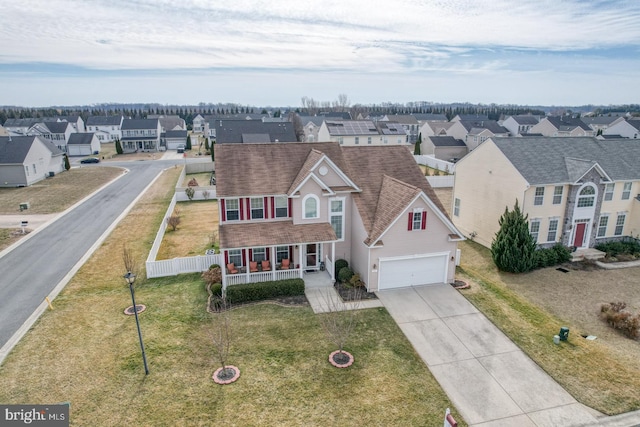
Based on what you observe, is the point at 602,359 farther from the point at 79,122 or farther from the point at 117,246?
the point at 79,122

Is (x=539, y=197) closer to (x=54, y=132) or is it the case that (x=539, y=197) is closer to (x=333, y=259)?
(x=333, y=259)

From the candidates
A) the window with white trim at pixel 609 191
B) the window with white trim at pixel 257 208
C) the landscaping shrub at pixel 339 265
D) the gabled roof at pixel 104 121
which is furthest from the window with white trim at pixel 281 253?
the gabled roof at pixel 104 121

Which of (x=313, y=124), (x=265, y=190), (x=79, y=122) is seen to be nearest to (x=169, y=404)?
(x=265, y=190)

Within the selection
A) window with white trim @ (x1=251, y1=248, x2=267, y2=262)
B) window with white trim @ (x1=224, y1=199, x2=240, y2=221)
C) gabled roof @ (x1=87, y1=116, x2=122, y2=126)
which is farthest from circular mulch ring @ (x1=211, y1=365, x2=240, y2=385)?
gabled roof @ (x1=87, y1=116, x2=122, y2=126)

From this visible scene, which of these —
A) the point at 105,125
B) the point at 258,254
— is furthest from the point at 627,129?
the point at 105,125

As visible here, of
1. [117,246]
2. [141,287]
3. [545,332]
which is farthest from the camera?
[117,246]

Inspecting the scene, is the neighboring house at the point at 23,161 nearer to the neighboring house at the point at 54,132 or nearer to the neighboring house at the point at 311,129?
the neighboring house at the point at 54,132
